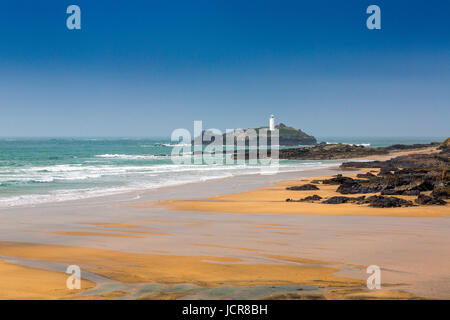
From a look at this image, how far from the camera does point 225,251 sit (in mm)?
7695

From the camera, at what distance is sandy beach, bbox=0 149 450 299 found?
5344mm

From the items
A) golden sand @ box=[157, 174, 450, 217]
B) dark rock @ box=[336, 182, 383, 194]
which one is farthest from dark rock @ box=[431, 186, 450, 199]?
dark rock @ box=[336, 182, 383, 194]

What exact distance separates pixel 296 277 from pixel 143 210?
8.51 meters

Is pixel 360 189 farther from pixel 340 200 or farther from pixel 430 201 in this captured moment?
pixel 430 201

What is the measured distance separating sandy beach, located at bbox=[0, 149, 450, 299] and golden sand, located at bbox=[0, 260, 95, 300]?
13 mm

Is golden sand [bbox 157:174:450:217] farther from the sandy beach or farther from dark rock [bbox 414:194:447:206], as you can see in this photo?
dark rock [bbox 414:194:447:206]

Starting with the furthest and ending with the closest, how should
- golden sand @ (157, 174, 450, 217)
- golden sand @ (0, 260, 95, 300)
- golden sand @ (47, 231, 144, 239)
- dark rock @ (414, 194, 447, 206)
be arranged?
dark rock @ (414, 194, 447, 206)
golden sand @ (157, 174, 450, 217)
golden sand @ (47, 231, 144, 239)
golden sand @ (0, 260, 95, 300)

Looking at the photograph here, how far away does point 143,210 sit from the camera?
13.6 m

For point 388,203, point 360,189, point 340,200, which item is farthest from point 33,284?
point 360,189

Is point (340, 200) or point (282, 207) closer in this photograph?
point (282, 207)

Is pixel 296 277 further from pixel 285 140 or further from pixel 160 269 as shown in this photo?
pixel 285 140

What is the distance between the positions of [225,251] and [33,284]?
3424mm

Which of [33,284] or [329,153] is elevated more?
[329,153]
